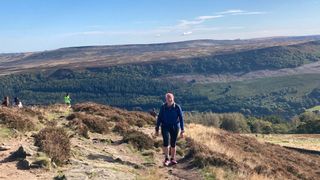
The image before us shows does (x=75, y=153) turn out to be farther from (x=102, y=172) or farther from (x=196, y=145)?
(x=196, y=145)

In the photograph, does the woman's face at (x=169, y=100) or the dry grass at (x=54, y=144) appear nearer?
the dry grass at (x=54, y=144)

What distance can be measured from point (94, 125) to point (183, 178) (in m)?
7.59

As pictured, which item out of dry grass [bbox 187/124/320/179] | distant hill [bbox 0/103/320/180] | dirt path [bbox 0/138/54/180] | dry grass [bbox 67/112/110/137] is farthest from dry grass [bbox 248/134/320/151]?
dirt path [bbox 0/138/54/180]

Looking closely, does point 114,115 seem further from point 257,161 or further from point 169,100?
point 169,100

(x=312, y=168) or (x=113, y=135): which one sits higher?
(x=113, y=135)

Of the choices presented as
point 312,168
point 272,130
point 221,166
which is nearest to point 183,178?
point 221,166

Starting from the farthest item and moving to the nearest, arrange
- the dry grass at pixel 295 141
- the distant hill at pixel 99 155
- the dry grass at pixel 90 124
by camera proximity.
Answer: the dry grass at pixel 295 141 → the dry grass at pixel 90 124 → the distant hill at pixel 99 155

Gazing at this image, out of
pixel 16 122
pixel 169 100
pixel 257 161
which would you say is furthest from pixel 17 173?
pixel 257 161

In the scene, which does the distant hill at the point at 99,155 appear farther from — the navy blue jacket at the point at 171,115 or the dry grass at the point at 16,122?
the navy blue jacket at the point at 171,115

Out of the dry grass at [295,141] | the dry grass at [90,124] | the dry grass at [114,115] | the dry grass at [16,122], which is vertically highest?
the dry grass at [16,122]

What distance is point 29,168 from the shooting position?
12.0 m

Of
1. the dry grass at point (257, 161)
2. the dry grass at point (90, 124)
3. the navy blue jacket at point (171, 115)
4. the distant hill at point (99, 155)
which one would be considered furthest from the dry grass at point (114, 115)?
the navy blue jacket at point (171, 115)

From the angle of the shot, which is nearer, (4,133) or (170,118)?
(170,118)

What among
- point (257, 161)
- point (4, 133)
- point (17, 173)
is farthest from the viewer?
point (257, 161)
